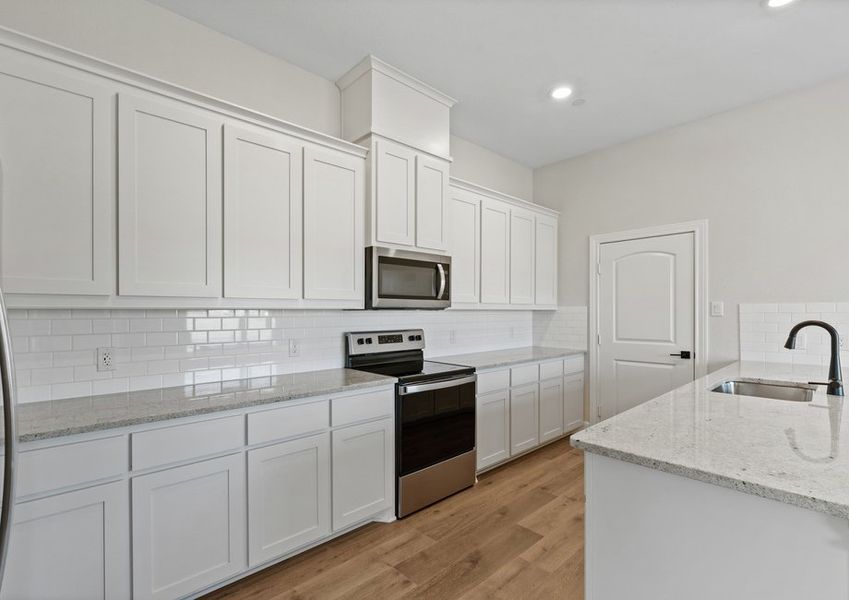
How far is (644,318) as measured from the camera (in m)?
3.75

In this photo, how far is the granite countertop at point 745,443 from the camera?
918mm

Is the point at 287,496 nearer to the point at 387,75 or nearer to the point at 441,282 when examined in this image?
the point at 441,282

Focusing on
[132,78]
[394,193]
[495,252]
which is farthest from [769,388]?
[132,78]

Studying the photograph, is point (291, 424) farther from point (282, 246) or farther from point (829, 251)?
point (829, 251)

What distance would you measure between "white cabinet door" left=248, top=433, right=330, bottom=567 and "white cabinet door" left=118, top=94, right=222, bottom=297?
0.88 metres

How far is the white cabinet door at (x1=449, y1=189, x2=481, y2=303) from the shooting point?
336 centimetres

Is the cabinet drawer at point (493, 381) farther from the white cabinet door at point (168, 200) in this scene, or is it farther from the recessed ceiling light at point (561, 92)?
the recessed ceiling light at point (561, 92)

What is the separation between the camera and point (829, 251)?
9.41ft

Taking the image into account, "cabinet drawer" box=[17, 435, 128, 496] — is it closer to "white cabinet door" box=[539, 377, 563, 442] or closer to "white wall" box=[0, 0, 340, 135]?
"white wall" box=[0, 0, 340, 135]

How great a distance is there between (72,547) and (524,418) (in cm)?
287

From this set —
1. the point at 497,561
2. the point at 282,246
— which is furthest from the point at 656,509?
the point at 282,246

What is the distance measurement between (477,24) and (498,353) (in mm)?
2599

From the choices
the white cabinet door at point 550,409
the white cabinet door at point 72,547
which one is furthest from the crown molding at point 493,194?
the white cabinet door at point 72,547

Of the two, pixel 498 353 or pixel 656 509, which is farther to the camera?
pixel 498 353
